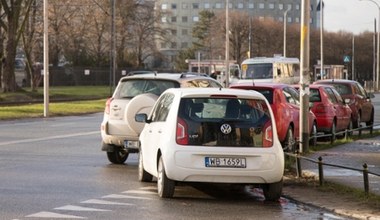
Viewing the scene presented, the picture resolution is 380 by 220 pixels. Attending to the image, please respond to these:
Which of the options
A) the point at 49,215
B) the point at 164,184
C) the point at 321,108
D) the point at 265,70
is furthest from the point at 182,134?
the point at 265,70

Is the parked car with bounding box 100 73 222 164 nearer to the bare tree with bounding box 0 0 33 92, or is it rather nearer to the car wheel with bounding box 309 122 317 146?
the car wheel with bounding box 309 122 317 146

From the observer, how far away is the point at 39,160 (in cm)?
1617

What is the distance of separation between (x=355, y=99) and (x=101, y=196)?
16.6 metres

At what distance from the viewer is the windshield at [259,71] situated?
42.3 m

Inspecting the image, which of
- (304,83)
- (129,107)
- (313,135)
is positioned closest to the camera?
(129,107)

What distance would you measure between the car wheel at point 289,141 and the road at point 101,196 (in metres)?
3.26

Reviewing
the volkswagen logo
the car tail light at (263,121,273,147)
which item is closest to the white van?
the car tail light at (263,121,273,147)

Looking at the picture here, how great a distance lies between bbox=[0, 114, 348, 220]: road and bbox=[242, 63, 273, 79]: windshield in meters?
25.5

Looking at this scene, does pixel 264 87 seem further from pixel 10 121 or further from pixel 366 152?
pixel 10 121

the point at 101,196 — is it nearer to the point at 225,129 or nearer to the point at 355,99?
the point at 225,129

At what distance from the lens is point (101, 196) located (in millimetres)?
11383

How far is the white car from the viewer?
35.3 ft

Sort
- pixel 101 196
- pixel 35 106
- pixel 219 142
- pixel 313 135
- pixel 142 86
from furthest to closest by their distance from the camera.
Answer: pixel 35 106
pixel 313 135
pixel 142 86
pixel 101 196
pixel 219 142

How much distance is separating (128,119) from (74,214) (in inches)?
202
